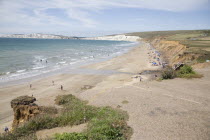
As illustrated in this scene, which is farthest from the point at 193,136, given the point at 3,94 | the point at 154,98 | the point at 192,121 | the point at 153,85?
the point at 3,94

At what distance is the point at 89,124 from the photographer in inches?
333

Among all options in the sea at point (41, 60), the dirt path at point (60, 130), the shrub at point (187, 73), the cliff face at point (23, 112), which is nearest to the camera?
the dirt path at point (60, 130)

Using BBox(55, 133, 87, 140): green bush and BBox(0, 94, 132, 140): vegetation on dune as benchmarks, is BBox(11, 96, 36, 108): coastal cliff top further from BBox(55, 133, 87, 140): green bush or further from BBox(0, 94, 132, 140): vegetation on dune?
BBox(55, 133, 87, 140): green bush

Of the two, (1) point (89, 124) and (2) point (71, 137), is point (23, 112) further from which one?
(2) point (71, 137)

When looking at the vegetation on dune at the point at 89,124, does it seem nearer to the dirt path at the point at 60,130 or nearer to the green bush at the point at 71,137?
the green bush at the point at 71,137

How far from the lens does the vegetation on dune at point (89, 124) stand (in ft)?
23.3

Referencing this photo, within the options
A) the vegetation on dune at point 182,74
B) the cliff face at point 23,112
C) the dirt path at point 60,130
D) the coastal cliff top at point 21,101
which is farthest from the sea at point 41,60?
the vegetation on dune at point 182,74

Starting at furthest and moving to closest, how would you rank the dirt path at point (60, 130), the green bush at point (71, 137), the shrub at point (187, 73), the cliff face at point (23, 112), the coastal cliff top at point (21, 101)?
A: the shrub at point (187, 73), the coastal cliff top at point (21, 101), the cliff face at point (23, 112), the dirt path at point (60, 130), the green bush at point (71, 137)

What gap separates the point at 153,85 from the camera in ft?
52.6

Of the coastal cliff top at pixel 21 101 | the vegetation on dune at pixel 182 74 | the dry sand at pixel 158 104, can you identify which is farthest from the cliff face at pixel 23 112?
the vegetation on dune at pixel 182 74

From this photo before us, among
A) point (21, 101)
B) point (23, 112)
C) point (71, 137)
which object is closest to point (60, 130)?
point (71, 137)

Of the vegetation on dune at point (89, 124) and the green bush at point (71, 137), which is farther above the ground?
the green bush at point (71, 137)

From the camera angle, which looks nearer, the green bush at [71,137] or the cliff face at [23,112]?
the green bush at [71,137]

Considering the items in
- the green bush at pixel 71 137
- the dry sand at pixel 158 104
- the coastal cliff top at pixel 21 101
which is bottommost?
the dry sand at pixel 158 104
